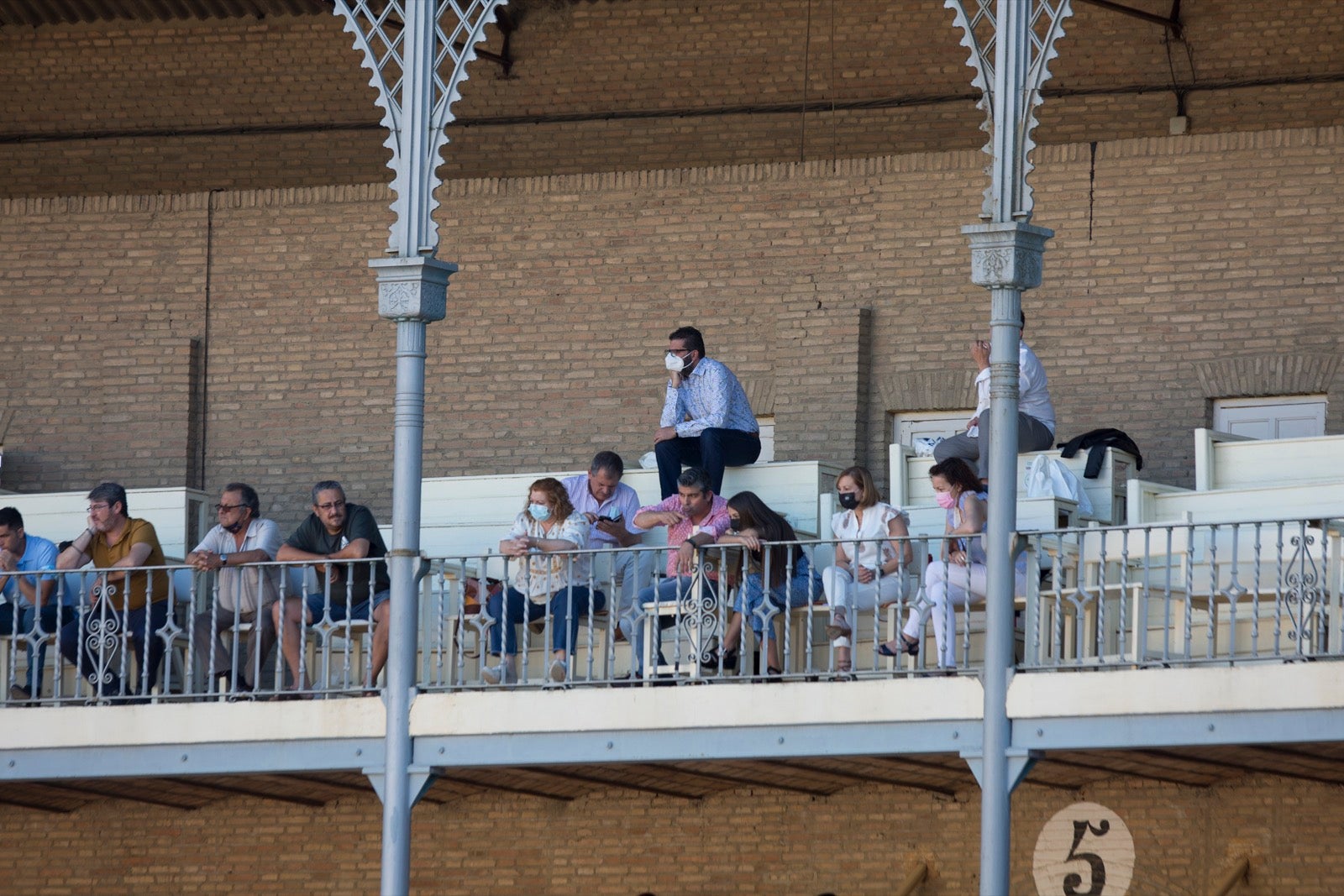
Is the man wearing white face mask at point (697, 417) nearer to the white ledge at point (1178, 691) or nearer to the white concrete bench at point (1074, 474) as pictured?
the white concrete bench at point (1074, 474)

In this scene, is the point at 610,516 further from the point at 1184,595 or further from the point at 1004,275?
the point at 1184,595

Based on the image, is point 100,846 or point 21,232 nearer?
point 100,846

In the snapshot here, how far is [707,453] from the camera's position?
12.3 metres

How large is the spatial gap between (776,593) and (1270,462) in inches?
131

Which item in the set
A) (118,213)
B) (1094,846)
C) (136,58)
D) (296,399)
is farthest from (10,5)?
(1094,846)

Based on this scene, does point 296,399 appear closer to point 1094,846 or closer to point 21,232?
point 21,232

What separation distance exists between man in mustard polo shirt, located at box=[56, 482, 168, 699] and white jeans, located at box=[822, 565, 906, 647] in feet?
10.3

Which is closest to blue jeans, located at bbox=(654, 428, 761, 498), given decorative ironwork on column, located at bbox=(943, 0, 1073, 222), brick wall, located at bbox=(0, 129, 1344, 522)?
decorative ironwork on column, located at bbox=(943, 0, 1073, 222)

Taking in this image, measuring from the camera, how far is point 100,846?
50.4 feet

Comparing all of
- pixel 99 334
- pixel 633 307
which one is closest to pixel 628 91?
pixel 633 307

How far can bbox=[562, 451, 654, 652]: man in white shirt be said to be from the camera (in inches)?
470

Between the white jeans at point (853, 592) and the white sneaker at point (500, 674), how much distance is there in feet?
4.96

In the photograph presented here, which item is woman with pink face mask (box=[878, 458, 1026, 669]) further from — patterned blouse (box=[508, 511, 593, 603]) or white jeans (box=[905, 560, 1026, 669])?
patterned blouse (box=[508, 511, 593, 603])

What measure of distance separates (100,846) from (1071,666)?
Result: 7459 mm
